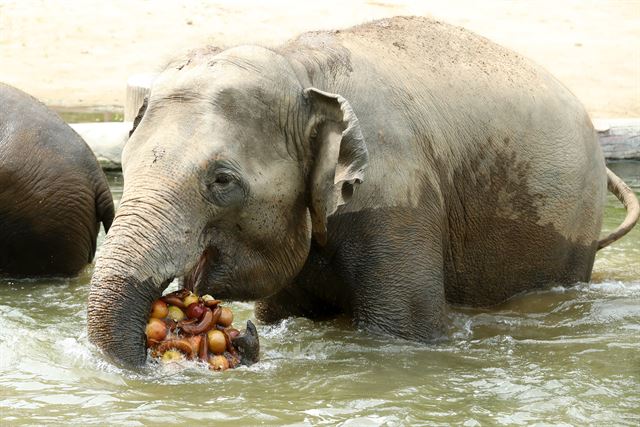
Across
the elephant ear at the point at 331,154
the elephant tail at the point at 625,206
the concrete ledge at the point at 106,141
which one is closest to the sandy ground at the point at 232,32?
the concrete ledge at the point at 106,141

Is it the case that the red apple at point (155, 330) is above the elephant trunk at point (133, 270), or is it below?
below

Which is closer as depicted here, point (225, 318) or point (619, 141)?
point (225, 318)

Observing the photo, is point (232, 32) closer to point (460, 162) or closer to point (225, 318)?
point (460, 162)

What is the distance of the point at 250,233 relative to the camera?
516 cm

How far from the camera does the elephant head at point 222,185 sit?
4.64 meters

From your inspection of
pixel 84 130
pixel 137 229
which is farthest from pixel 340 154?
pixel 84 130

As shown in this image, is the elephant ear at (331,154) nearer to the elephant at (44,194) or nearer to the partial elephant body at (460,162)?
the partial elephant body at (460,162)

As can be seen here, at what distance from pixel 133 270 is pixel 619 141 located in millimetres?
7454

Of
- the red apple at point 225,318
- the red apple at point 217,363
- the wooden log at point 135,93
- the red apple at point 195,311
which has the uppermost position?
the wooden log at point 135,93

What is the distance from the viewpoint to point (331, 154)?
5234 millimetres

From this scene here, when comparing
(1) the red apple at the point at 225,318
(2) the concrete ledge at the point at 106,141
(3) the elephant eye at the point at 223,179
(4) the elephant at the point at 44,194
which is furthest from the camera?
(2) the concrete ledge at the point at 106,141

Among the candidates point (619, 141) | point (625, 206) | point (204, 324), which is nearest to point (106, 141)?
point (619, 141)

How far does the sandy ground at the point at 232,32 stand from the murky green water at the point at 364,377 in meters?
8.87

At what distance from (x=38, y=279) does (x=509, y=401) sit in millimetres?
3627
